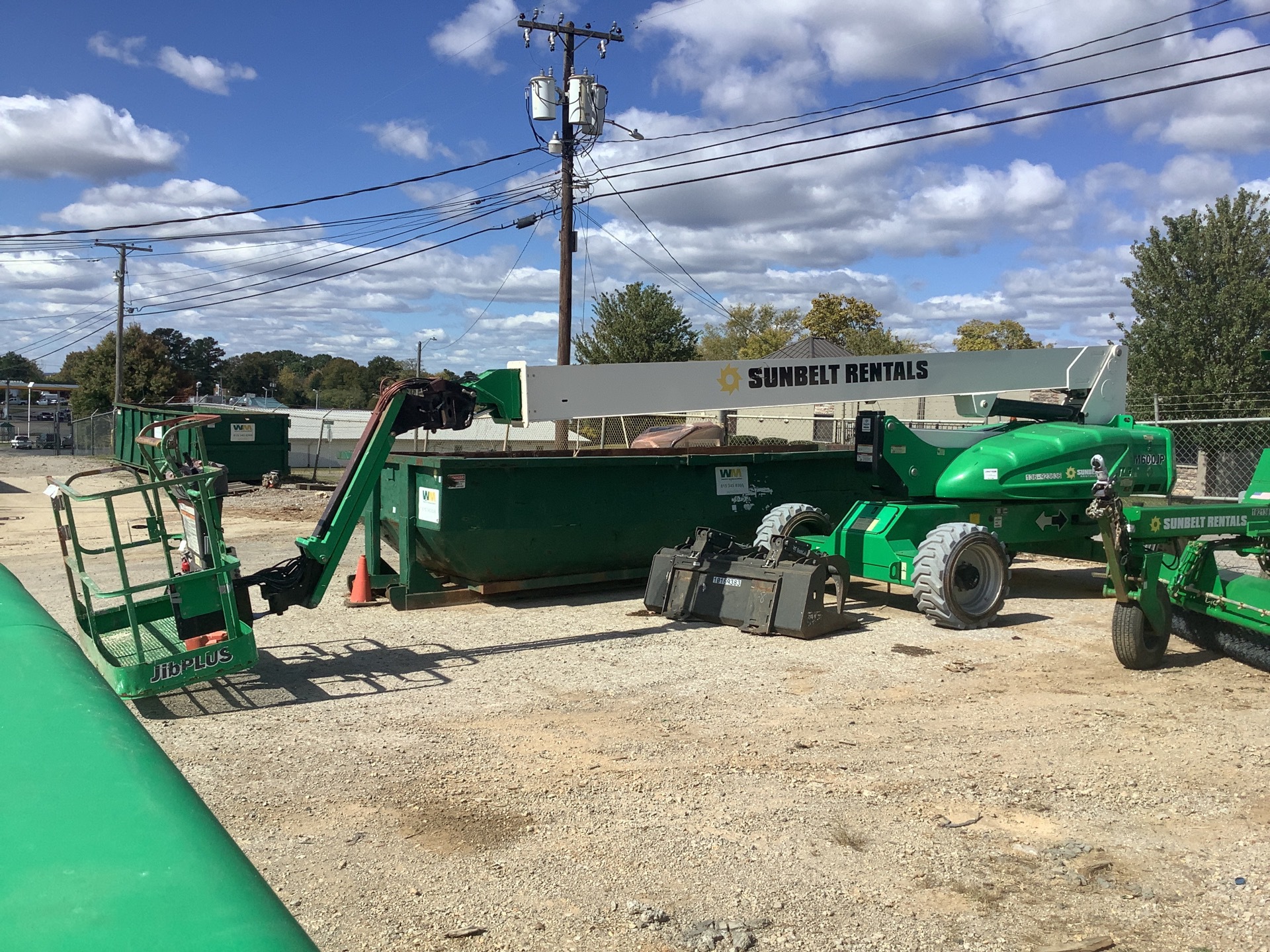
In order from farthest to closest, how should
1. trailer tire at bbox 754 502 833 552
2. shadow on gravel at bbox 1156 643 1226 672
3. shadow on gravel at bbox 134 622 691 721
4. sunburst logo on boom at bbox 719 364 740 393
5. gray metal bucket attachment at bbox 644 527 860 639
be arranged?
trailer tire at bbox 754 502 833 552 → sunburst logo on boom at bbox 719 364 740 393 → gray metal bucket attachment at bbox 644 527 860 639 → shadow on gravel at bbox 1156 643 1226 672 → shadow on gravel at bbox 134 622 691 721

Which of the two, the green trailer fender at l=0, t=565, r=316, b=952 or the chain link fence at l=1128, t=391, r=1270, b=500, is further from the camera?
the chain link fence at l=1128, t=391, r=1270, b=500

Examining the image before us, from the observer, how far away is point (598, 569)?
10.5m

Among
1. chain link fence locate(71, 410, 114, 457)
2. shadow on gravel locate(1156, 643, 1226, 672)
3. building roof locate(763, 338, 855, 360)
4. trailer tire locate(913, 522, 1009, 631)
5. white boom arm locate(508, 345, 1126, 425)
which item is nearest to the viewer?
shadow on gravel locate(1156, 643, 1226, 672)

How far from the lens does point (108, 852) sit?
995mm

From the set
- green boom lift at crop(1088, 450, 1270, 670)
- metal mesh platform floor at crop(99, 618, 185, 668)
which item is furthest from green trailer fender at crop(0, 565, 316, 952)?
green boom lift at crop(1088, 450, 1270, 670)

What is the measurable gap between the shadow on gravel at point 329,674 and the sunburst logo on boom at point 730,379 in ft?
7.14

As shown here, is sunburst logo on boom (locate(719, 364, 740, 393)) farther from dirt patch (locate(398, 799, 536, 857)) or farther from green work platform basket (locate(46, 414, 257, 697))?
dirt patch (locate(398, 799, 536, 857))

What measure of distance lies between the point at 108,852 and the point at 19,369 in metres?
170

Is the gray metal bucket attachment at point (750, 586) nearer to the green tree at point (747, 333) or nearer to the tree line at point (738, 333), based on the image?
the tree line at point (738, 333)

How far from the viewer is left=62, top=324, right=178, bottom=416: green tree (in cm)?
5216

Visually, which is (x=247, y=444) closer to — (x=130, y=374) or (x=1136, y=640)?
(x=1136, y=640)

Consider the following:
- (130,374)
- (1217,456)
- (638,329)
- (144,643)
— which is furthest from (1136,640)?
(130,374)

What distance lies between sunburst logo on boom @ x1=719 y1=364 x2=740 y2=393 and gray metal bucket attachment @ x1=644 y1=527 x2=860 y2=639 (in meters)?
1.35

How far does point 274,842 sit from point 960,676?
16.3 feet
